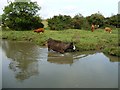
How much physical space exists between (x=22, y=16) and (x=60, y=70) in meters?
21.4

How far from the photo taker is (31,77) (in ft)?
37.3

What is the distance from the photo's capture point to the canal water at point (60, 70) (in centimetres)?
1040

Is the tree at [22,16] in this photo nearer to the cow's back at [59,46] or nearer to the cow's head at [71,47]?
the cow's back at [59,46]

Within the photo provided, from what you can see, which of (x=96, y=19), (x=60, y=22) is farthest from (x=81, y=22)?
(x=60, y=22)

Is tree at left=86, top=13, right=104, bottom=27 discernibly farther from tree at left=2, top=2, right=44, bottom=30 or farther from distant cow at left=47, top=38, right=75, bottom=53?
distant cow at left=47, top=38, right=75, bottom=53

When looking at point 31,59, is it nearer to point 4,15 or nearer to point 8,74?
point 8,74


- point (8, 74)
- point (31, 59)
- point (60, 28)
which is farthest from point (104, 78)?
point (60, 28)

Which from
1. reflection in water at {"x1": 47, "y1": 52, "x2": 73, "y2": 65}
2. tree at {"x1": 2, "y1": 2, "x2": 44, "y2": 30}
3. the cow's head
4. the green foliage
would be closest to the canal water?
reflection in water at {"x1": 47, "y1": 52, "x2": 73, "y2": 65}

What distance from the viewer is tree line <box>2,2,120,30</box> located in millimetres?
32719

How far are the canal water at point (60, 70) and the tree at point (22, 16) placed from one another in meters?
16.2

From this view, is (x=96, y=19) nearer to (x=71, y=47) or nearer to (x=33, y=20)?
(x=33, y=20)

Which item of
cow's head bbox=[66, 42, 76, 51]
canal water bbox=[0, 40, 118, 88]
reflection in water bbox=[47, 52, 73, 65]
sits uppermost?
cow's head bbox=[66, 42, 76, 51]

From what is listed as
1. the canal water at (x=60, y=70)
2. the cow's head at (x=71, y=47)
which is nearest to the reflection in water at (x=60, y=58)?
the canal water at (x=60, y=70)

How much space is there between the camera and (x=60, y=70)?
1274 centimetres
